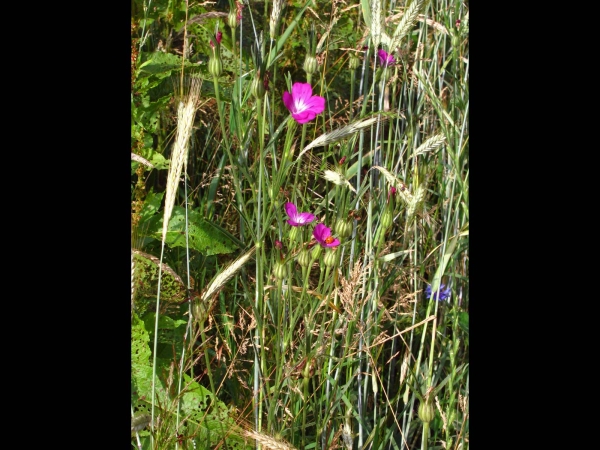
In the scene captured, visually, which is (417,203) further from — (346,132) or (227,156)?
(227,156)

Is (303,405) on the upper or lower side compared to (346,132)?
lower

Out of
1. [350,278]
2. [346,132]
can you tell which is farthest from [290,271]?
[346,132]

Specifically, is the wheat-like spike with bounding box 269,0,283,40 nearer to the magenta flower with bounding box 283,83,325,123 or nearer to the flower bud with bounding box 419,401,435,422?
the magenta flower with bounding box 283,83,325,123

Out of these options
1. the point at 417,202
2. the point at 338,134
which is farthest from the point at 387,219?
the point at 338,134

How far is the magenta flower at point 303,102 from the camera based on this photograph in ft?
3.16

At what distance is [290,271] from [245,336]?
12cm

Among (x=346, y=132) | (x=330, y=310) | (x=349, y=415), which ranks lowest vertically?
(x=349, y=415)

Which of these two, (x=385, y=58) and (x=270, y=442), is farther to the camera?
(x=385, y=58)

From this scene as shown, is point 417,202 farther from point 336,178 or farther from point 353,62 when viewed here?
point 353,62

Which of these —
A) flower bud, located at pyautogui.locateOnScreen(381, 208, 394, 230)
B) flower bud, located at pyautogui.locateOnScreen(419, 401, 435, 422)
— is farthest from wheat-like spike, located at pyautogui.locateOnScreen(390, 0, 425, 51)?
flower bud, located at pyautogui.locateOnScreen(419, 401, 435, 422)

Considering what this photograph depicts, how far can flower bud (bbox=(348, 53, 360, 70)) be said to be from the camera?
3.40 ft

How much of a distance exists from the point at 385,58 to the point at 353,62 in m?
0.04

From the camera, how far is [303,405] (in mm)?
980

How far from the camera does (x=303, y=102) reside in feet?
3.20
